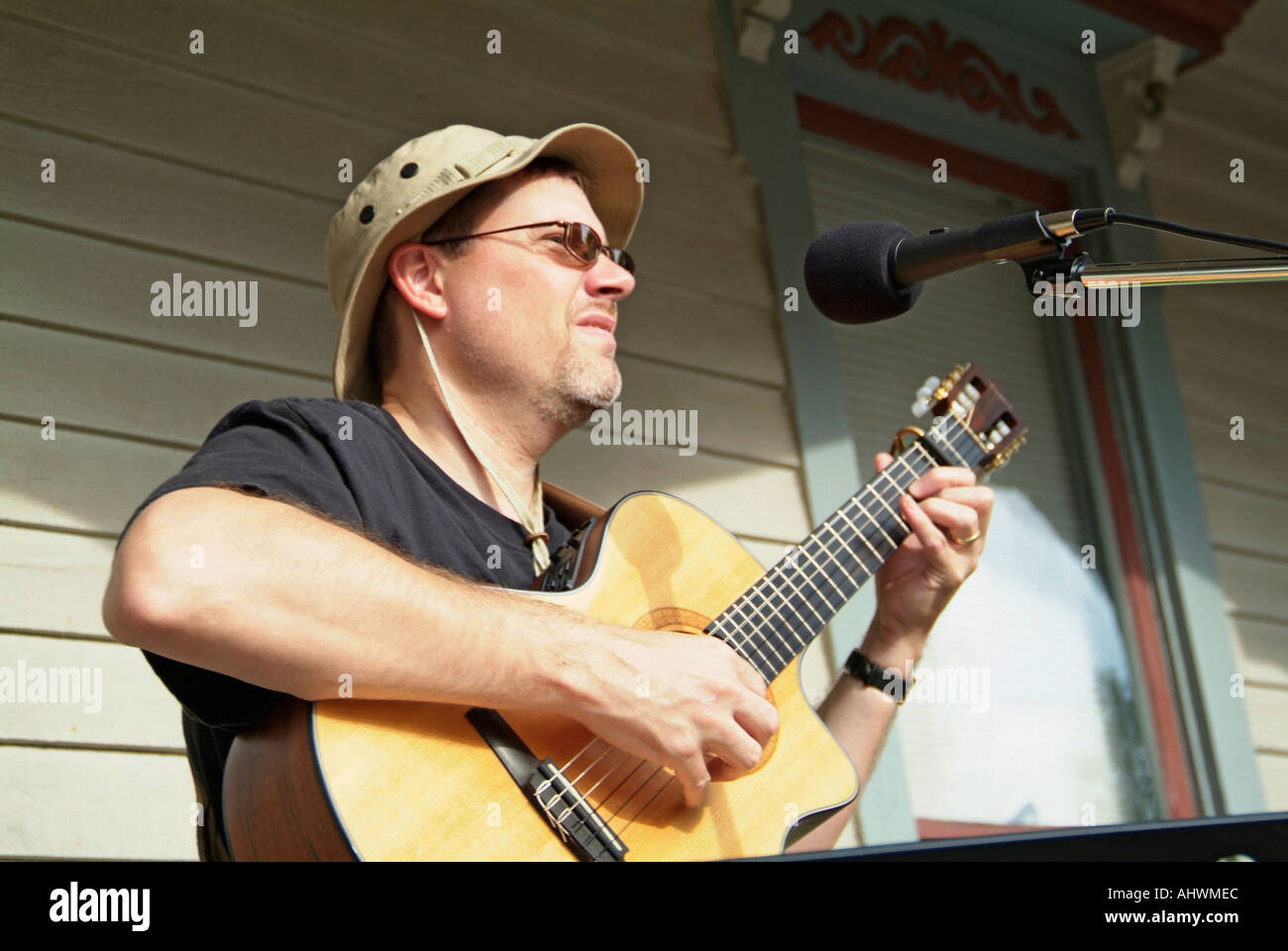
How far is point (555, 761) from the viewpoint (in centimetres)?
146

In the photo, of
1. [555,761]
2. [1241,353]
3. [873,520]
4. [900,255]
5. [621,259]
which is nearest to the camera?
[900,255]

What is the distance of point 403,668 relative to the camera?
4.38ft

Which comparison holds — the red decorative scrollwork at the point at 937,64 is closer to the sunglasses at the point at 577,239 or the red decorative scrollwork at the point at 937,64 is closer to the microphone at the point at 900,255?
the sunglasses at the point at 577,239

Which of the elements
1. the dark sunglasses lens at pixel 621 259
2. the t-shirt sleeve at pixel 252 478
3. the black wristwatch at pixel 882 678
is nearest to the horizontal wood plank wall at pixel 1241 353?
the black wristwatch at pixel 882 678

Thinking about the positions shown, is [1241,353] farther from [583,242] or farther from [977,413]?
[583,242]

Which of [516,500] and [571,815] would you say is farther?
[516,500]

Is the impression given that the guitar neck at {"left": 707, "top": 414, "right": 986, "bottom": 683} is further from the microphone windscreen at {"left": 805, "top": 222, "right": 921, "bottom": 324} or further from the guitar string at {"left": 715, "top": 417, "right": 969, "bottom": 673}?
the microphone windscreen at {"left": 805, "top": 222, "right": 921, "bottom": 324}

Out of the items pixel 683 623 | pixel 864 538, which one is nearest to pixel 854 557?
pixel 864 538

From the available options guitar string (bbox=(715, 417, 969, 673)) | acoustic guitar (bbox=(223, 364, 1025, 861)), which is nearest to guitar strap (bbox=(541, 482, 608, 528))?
acoustic guitar (bbox=(223, 364, 1025, 861))

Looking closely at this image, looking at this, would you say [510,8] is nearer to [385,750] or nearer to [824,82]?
[824,82]

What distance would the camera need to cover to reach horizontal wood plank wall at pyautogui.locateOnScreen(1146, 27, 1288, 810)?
3789mm

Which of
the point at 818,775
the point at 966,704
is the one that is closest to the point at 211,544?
the point at 818,775

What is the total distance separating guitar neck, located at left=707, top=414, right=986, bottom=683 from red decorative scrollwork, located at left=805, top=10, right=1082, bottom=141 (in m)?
1.84

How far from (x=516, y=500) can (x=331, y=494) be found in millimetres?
409
